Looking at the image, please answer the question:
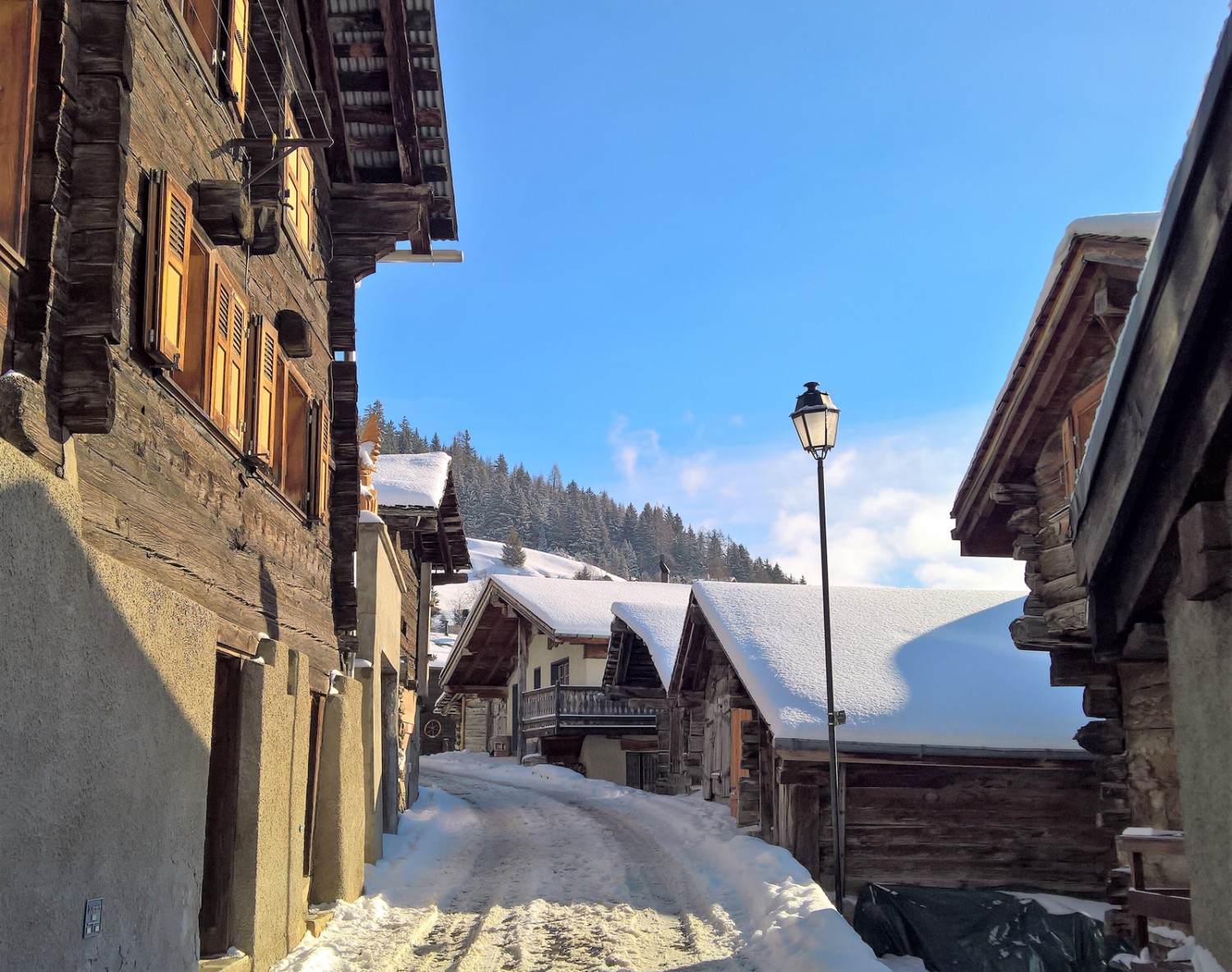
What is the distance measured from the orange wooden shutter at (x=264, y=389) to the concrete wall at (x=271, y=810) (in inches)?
59.3

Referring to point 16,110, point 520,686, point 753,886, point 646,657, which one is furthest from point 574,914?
point 520,686

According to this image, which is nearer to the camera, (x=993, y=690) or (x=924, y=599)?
(x=993, y=690)

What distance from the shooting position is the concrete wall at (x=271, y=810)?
7.38 meters

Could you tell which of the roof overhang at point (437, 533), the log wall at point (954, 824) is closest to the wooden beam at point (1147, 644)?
the log wall at point (954, 824)

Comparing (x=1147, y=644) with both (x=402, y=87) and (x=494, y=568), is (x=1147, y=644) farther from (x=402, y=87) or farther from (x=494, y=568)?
(x=494, y=568)

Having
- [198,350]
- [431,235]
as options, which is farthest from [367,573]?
[198,350]

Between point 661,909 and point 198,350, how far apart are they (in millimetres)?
6546

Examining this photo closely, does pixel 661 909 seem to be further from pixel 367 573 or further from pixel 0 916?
pixel 0 916

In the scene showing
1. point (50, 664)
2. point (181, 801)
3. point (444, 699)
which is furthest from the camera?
point (444, 699)

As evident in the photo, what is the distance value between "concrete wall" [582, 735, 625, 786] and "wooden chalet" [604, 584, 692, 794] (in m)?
2.82

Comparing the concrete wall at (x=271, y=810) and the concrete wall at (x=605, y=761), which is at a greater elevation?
the concrete wall at (x=271, y=810)

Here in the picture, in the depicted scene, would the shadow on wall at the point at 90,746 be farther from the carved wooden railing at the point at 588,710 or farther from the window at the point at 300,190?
the carved wooden railing at the point at 588,710

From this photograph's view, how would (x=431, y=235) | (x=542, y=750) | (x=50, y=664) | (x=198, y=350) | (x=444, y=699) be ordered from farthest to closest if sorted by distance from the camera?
(x=444, y=699) → (x=542, y=750) → (x=431, y=235) → (x=198, y=350) → (x=50, y=664)

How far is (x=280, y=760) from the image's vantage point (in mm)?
8102
